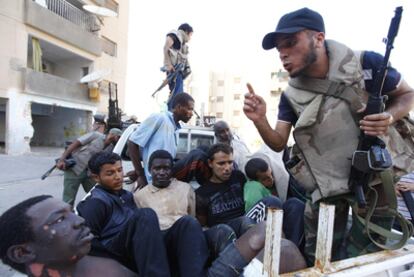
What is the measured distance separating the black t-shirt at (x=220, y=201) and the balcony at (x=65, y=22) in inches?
489

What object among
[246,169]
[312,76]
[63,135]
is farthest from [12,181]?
[63,135]

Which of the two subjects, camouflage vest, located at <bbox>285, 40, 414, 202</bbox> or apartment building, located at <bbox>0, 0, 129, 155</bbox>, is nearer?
camouflage vest, located at <bbox>285, 40, 414, 202</bbox>

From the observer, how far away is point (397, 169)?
1600 millimetres

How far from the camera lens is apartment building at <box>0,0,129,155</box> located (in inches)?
466

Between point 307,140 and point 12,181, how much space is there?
772cm

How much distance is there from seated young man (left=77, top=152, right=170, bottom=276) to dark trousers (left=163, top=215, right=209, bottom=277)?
4.5 inches

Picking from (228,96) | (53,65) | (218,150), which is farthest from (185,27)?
(228,96)

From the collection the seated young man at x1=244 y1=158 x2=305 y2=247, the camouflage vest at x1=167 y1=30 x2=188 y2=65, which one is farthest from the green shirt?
the camouflage vest at x1=167 y1=30 x2=188 y2=65

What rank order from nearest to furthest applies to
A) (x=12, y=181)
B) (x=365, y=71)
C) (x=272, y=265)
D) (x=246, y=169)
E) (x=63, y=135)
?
1. (x=272, y=265)
2. (x=365, y=71)
3. (x=246, y=169)
4. (x=12, y=181)
5. (x=63, y=135)

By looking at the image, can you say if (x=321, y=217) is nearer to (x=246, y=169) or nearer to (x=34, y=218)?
(x=34, y=218)

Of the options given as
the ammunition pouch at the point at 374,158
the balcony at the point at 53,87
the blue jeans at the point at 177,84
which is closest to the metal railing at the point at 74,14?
the balcony at the point at 53,87

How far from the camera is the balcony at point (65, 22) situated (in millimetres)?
12532

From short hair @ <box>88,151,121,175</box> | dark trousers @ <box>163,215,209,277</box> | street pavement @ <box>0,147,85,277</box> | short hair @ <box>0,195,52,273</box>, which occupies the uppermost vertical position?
short hair @ <box>88,151,121,175</box>

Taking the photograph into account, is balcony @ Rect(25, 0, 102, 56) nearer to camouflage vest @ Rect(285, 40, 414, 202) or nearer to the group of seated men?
the group of seated men
